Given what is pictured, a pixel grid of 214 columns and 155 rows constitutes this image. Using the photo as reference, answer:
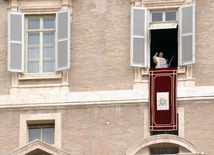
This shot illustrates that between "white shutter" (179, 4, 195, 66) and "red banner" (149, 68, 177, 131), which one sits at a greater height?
"white shutter" (179, 4, 195, 66)

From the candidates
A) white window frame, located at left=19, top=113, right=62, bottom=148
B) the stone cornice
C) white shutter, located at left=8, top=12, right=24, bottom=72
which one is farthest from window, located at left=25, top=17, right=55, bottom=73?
white window frame, located at left=19, top=113, right=62, bottom=148

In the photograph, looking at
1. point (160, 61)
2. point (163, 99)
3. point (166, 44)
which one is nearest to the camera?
point (163, 99)

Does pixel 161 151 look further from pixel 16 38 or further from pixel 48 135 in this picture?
pixel 16 38

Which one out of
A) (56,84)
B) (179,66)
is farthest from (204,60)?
(56,84)

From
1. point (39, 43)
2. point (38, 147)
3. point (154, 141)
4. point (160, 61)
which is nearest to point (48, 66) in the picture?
point (39, 43)

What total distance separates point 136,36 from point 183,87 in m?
2.55

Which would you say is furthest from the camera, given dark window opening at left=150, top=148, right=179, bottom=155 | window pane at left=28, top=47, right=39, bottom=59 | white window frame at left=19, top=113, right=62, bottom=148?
window pane at left=28, top=47, right=39, bottom=59

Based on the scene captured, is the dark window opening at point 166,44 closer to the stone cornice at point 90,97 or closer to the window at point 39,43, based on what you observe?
the stone cornice at point 90,97

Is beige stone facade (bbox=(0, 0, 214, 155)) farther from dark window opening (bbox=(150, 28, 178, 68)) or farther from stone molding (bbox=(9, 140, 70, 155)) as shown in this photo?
dark window opening (bbox=(150, 28, 178, 68))

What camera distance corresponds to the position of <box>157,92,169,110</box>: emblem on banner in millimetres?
68375

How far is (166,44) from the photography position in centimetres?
7050

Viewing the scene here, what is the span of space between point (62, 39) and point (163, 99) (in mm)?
4263

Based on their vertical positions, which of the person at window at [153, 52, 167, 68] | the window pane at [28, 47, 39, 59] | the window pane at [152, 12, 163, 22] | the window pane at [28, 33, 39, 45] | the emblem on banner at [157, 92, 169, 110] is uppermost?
the window pane at [152, 12, 163, 22]

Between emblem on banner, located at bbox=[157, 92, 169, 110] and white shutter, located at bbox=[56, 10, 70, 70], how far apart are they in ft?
11.5
